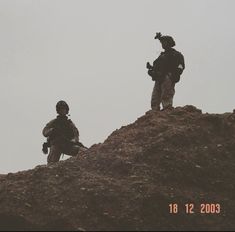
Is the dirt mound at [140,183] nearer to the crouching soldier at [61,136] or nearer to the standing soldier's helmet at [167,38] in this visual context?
the crouching soldier at [61,136]

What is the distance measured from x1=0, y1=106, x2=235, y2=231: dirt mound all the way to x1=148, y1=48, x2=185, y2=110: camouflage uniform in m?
0.61

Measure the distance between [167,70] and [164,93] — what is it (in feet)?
2.22

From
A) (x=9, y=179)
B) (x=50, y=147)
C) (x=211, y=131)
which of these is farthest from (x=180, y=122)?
(x=9, y=179)

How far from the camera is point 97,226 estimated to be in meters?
12.2

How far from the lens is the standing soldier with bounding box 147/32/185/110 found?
17.3 meters

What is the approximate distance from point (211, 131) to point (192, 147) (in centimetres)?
110

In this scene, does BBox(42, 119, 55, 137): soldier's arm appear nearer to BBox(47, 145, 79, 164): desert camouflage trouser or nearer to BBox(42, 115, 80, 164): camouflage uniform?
BBox(42, 115, 80, 164): camouflage uniform

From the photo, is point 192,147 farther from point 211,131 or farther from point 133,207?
point 133,207

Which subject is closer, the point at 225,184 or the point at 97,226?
the point at 97,226

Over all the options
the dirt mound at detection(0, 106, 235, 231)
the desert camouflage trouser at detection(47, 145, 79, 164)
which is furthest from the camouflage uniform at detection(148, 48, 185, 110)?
the desert camouflage trouser at detection(47, 145, 79, 164)

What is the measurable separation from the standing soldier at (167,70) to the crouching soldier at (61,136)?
2.62 meters
